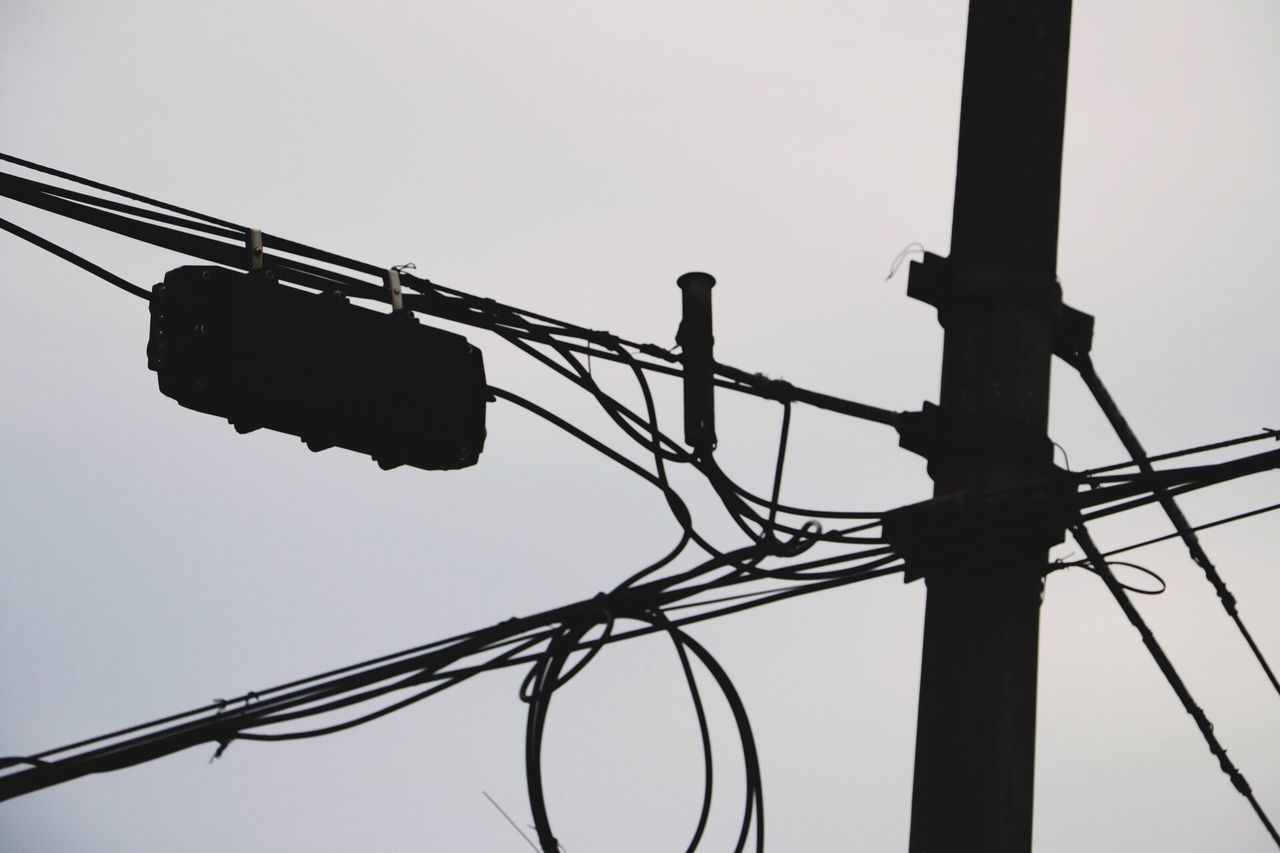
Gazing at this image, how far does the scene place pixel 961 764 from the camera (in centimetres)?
535

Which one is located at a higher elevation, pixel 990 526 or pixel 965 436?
pixel 965 436

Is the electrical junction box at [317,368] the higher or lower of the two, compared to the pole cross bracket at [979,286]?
lower

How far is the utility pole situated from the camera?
5.35 m

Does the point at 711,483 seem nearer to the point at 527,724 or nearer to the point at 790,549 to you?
the point at 790,549

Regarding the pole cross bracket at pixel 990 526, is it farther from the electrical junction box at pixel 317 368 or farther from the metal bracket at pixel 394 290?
the metal bracket at pixel 394 290

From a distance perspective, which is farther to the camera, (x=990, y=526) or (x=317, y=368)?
(x=317, y=368)

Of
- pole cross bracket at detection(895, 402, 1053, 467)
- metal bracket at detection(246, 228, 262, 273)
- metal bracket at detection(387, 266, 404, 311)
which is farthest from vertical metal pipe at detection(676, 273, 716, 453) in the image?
metal bracket at detection(246, 228, 262, 273)

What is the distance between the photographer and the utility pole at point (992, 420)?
5.35 meters

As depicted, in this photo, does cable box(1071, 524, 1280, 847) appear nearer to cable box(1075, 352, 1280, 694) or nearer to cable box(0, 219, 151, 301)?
cable box(1075, 352, 1280, 694)

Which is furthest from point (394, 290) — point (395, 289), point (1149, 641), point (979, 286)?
→ point (1149, 641)

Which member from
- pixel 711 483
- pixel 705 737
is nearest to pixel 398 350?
pixel 711 483

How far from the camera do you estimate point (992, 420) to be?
18.7 ft

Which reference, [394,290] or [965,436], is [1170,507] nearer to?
[965,436]

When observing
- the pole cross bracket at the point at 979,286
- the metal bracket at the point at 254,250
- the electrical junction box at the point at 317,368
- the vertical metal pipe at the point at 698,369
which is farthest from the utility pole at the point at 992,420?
the metal bracket at the point at 254,250
